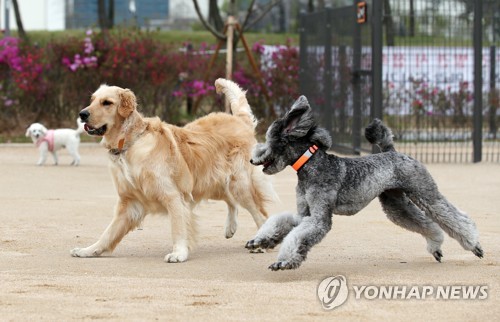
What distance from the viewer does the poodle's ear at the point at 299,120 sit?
24.8 feet

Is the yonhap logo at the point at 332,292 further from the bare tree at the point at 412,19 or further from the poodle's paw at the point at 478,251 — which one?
the bare tree at the point at 412,19

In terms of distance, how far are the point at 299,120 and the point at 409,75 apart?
12.7 meters

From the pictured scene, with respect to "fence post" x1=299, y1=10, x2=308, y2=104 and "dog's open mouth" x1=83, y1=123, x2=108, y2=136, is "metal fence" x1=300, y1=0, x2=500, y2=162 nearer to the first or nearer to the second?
"fence post" x1=299, y1=10, x2=308, y2=104

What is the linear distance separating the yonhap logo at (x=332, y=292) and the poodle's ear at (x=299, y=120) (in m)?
1.07

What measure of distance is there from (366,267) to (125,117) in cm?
222

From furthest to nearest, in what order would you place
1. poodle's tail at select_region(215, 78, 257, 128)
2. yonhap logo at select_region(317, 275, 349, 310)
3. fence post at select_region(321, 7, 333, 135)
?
fence post at select_region(321, 7, 333, 135) → poodle's tail at select_region(215, 78, 257, 128) → yonhap logo at select_region(317, 275, 349, 310)

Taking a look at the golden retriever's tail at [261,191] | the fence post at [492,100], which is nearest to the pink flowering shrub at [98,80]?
the fence post at [492,100]

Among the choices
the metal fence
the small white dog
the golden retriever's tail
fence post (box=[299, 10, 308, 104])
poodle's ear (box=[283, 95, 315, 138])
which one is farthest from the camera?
fence post (box=[299, 10, 308, 104])

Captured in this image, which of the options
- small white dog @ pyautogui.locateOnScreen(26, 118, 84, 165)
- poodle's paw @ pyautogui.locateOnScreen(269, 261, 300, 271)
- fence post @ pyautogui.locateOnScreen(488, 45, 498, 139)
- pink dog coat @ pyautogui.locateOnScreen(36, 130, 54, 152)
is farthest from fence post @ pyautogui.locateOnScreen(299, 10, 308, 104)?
poodle's paw @ pyautogui.locateOnScreen(269, 261, 300, 271)

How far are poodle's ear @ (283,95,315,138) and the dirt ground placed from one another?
1007 mm

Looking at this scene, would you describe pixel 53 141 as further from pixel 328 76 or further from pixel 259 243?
pixel 259 243

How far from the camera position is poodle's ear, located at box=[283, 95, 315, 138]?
756cm

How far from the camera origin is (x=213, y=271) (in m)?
7.72

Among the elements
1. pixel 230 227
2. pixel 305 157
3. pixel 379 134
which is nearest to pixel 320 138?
pixel 305 157
